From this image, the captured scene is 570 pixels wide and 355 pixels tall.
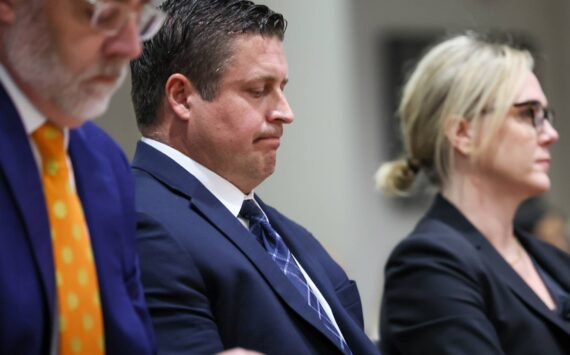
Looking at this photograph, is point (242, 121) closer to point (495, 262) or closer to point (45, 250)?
point (45, 250)

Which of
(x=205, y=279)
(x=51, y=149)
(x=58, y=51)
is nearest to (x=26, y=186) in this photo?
(x=51, y=149)

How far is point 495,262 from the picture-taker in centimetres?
260

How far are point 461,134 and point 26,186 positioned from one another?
157 centimetres

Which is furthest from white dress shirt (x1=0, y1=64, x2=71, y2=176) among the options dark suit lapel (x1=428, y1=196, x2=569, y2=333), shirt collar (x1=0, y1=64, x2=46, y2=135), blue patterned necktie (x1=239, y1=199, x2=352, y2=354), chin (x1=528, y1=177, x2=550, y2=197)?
chin (x1=528, y1=177, x2=550, y2=197)

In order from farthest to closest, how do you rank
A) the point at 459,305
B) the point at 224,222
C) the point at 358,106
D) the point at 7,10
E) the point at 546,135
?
the point at 358,106, the point at 546,135, the point at 459,305, the point at 224,222, the point at 7,10

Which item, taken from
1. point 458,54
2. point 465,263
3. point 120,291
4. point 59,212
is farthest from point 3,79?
point 458,54

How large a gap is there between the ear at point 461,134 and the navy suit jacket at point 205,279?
3.20ft

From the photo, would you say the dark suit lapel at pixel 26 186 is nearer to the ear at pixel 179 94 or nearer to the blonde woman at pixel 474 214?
the ear at pixel 179 94

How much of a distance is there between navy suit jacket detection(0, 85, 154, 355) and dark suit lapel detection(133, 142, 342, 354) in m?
A: 0.30

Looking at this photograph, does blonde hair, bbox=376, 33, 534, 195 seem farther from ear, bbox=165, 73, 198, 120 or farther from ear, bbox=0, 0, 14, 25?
ear, bbox=0, 0, 14, 25

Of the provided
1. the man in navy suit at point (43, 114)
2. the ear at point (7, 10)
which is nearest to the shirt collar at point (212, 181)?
the man in navy suit at point (43, 114)

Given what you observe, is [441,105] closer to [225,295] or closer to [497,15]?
[225,295]

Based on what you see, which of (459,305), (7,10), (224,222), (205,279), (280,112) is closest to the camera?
(7,10)

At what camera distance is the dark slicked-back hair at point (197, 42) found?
6.46 ft
